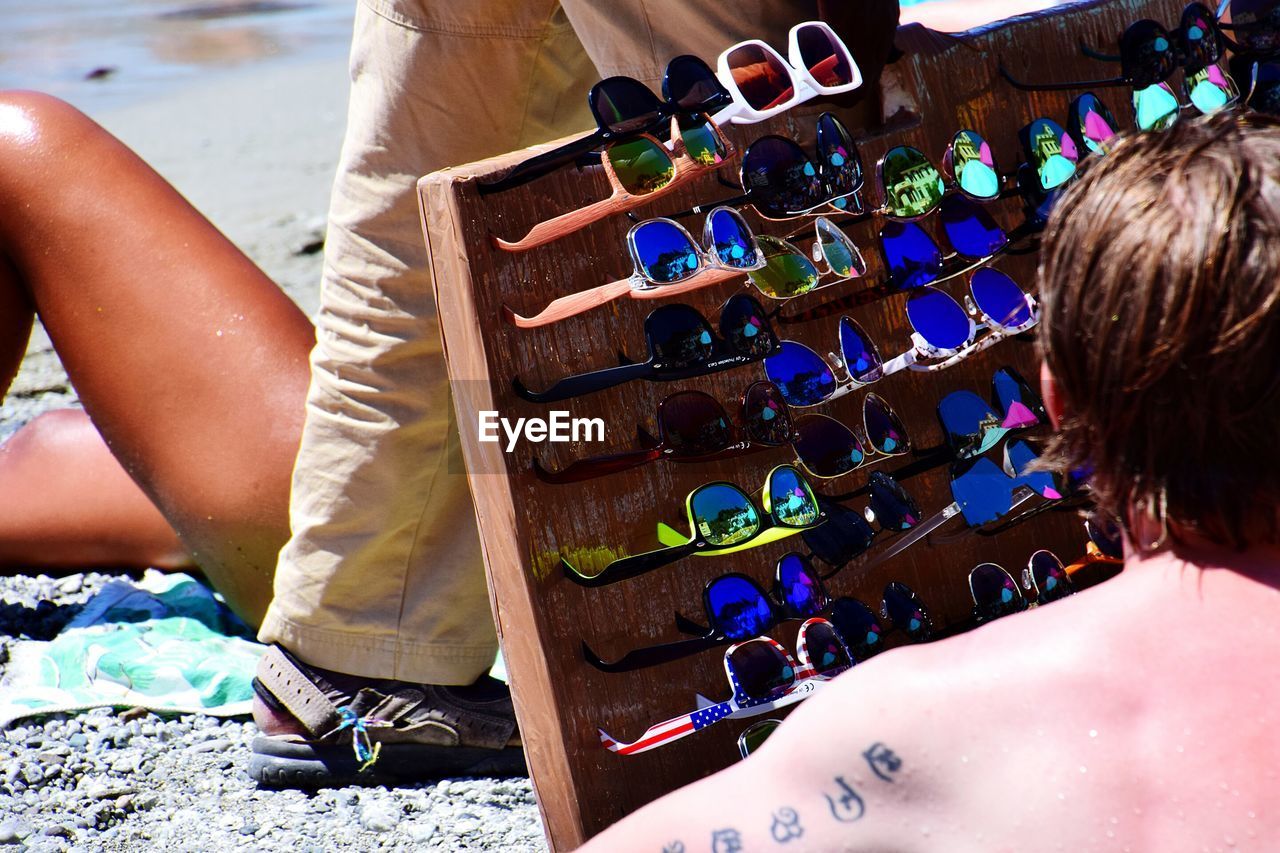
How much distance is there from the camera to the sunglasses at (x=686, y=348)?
1.46 metres

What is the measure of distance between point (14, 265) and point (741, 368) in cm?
174

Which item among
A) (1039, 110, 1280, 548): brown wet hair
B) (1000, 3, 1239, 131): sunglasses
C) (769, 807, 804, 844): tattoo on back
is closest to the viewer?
(1039, 110, 1280, 548): brown wet hair

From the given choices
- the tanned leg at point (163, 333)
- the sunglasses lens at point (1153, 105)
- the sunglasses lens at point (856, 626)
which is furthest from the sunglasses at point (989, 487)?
the tanned leg at point (163, 333)

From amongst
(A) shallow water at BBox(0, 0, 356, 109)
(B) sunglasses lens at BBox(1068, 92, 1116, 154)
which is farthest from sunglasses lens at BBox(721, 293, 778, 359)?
(A) shallow water at BBox(0, 0, 356, 109)

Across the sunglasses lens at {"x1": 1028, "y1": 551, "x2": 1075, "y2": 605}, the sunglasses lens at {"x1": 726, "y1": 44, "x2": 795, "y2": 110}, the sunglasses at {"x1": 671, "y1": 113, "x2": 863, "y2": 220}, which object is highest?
the sunglasses lens at {"x1": 726, "y1": 44, "x2": 795, "y2": 110}

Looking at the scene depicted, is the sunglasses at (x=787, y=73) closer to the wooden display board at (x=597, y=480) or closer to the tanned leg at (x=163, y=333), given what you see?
the wooden display board at (x=597, y=480)

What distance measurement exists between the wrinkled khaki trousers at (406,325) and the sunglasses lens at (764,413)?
1.51ft

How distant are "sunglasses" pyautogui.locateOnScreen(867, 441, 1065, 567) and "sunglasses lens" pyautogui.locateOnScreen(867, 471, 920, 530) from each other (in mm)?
47

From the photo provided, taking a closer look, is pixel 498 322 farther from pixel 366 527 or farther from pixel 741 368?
pixel 366 527

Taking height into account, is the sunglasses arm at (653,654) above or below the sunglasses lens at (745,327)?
below

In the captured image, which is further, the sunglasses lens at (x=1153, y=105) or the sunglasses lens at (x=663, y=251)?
the sunglasses lens at (x=1153, y=105)

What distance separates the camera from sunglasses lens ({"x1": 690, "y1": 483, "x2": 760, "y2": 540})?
1.52m

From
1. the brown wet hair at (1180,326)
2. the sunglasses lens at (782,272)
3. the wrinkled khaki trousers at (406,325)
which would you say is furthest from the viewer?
the wrinkled khaki trousers at (406,325)

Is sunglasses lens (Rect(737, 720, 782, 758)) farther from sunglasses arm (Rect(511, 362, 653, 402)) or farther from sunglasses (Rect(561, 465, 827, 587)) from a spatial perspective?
sunglasses arm (Rect(511, 362, 653, 402))
